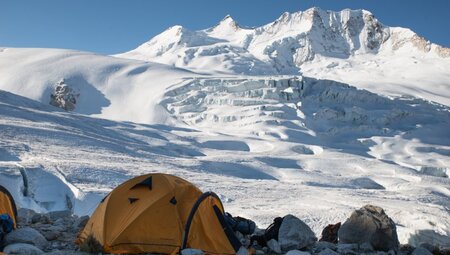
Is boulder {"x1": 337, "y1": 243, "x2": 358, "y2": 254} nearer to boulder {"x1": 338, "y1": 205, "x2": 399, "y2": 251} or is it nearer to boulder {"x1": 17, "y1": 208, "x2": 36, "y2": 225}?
boulder {"x1": 338, "y1": 205, "x2": 399, "y2": 251}

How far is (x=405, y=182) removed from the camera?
4581cm

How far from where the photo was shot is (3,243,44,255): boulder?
7.89 meters

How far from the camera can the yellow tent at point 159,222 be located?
881cm

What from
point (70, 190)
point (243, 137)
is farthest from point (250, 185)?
point (243, 137)

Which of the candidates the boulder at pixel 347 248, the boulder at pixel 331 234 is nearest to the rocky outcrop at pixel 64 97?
the boulder at pixel 331 234

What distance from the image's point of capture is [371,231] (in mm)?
10008

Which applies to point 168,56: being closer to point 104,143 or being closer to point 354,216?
point 104,143

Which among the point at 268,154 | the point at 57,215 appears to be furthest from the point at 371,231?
the point at 268,154

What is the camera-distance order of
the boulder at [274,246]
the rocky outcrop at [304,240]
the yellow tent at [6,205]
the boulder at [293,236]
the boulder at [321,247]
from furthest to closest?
the yellow tent at [6,205], the boulder at [321,247], the boulder at [293,236], the boulder at [274,246], the rocky outcrop at [304,240]

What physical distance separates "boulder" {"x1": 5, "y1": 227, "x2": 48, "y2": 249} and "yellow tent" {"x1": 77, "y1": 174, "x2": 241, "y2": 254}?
755mm

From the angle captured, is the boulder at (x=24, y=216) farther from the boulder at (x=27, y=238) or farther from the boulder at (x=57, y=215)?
the boulder at (x=27, y=238)

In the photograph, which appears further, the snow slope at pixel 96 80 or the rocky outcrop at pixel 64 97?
the snow slope at pixel 96 80

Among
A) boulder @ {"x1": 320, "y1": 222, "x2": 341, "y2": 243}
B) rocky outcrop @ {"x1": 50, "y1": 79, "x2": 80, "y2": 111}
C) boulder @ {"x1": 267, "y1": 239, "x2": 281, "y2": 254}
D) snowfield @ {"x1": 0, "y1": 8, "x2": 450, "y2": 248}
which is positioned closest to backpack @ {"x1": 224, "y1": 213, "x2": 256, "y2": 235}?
boulder @ {"x1": 267, "y1": 239, "x2": 281, "y2": 254}

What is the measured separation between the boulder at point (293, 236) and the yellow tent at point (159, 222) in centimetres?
122
